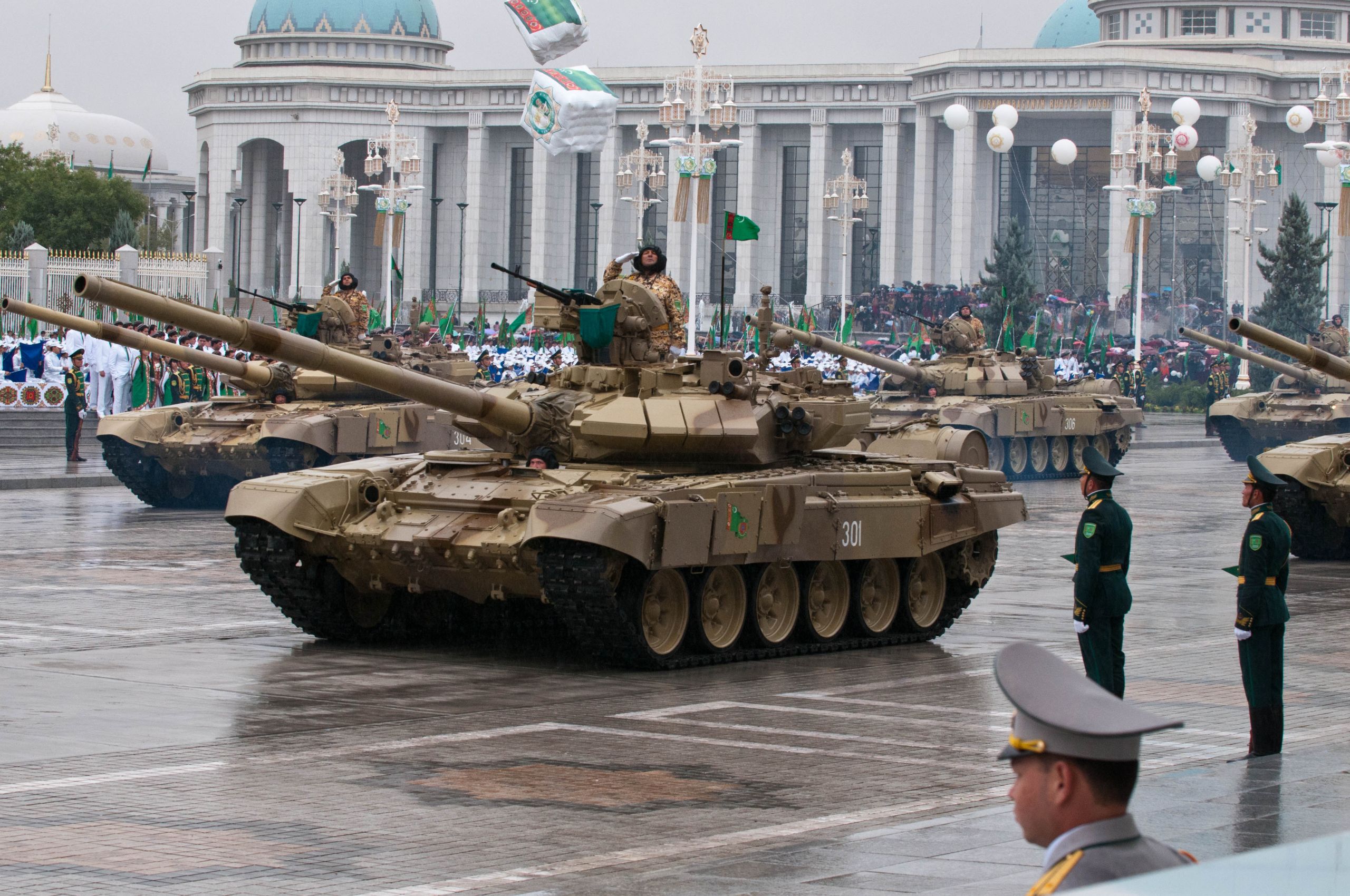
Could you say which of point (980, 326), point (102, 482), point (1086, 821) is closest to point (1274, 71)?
point (980, 326)

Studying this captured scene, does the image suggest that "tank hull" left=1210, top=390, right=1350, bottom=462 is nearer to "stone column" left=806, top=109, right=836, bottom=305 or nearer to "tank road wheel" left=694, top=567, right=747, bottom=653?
"tank road wheel" left=694, top=567, right=747, bottom=653

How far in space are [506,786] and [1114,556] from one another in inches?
167

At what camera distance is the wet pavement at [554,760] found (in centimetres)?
852

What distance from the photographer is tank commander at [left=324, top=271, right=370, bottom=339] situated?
29688mm

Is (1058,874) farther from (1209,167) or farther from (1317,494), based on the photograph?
(1209,167)

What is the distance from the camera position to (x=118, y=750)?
11133mm

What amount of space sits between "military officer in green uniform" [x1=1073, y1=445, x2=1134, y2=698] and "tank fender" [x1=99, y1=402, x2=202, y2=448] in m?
17.0

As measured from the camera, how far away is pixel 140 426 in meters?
26.8

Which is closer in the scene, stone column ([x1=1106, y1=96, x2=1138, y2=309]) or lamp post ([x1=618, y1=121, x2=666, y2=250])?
lamp post ([x1=618, y1=121, x2=666, y2=250])

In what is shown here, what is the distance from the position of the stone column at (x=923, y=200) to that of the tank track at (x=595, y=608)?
81343mm

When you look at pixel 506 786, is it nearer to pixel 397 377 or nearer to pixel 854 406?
pixel 397 377

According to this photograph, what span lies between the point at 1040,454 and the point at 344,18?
264 feet

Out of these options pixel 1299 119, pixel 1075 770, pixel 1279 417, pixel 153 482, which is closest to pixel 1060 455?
pixel 1279 417

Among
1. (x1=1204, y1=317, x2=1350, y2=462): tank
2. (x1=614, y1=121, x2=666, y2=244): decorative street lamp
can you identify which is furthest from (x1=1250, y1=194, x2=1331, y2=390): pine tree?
(x1=1204, y1=317, x2=1350, y2=462): tank
